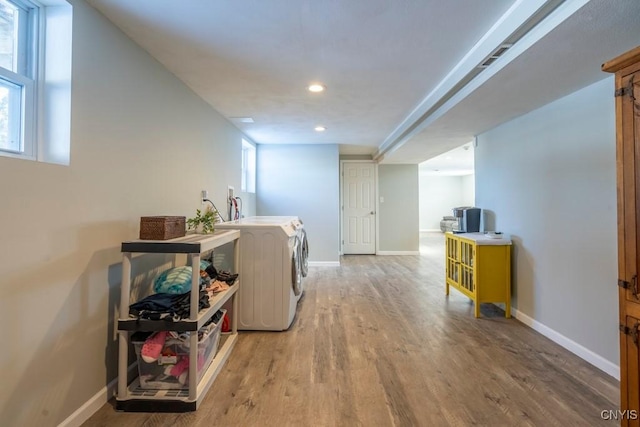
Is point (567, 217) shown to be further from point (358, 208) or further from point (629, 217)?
point (358, 208)

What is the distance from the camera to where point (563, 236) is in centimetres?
234

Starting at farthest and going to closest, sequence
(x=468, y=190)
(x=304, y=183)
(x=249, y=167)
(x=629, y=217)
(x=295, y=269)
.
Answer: (x=468, y=190)
(x=304, y=183)
(x=249, y=167)
(x=295, y=269)
(x=629, y=217)

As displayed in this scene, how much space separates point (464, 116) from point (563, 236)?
1325 millimetres

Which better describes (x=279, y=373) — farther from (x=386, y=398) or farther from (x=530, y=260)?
(x=530, y=260)

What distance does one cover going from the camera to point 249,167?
4977 mm

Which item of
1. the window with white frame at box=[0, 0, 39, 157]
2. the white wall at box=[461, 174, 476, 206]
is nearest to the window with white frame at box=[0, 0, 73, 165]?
the window with white frame at box=[0, 0, 39, 157]

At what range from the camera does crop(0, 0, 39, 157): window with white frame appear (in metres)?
1.25

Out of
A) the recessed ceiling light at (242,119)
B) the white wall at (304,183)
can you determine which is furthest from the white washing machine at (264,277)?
the white wall at (304,183)

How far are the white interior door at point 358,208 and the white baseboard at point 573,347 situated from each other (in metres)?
3.71

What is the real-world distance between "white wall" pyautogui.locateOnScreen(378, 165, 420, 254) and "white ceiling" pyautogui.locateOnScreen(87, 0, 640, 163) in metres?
3.33

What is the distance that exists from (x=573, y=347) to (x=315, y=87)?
2888mm

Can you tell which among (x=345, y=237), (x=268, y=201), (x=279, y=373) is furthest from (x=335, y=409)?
(x=345, y=237)

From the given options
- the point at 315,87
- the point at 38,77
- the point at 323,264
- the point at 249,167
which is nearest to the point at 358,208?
the point at 323,264

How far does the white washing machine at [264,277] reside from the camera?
2.56 meters
